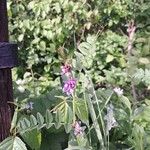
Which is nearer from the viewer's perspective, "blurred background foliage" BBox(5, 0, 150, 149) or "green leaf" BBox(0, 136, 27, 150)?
"green leaf" BBox(0, 136, 27, 150)

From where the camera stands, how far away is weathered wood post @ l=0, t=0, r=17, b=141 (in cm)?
153

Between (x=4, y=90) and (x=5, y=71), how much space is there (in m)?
0.05

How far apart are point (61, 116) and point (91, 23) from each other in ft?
8.40

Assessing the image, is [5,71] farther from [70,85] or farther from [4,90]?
[70,85]

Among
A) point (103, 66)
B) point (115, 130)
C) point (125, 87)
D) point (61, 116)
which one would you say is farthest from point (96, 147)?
point (103, 66)

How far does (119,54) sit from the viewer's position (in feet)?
12.6

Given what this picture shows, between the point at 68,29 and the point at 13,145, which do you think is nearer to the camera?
the point at 13,145

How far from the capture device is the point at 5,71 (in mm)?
1559

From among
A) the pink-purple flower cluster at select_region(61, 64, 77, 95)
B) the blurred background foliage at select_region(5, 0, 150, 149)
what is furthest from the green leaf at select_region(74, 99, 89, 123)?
the blurred background foliage at select_region(5, 0, 150, 149)

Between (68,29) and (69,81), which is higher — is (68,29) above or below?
above

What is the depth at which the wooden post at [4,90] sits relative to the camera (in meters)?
1.55

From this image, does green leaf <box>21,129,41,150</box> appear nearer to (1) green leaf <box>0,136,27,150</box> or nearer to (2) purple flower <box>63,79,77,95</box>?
(1) green leaf <box>0,136,27,150</box>

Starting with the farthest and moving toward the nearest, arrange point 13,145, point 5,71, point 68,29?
point 68,29
point 5,71
point 13,145

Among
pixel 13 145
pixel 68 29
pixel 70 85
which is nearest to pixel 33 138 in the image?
pixel 13 145
